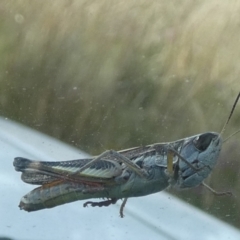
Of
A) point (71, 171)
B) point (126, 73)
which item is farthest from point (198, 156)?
point (126, 73)

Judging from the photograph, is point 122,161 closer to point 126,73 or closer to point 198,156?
point 198,156

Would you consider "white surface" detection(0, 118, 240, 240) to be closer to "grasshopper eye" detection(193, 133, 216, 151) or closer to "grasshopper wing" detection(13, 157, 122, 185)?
"grasshopper wing" detection(13, 157, 122, 185)

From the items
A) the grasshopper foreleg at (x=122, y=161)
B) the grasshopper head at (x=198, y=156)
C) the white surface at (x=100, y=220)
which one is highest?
the grasshopper head at (x=198, y=156)

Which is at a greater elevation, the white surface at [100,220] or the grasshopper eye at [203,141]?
the grasshopper eye at [203,141]

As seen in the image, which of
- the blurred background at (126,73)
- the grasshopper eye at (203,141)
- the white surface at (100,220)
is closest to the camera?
the grasshopper eye at (203,141)

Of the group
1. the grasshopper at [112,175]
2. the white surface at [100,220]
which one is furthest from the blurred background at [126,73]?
the grasshopper at [112,175]

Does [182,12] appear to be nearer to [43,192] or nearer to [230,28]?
[230,28]

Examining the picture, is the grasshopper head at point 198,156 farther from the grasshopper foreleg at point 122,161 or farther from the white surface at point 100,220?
the white surface at point 100,220

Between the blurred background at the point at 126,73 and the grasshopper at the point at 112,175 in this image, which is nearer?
the grasshopper at the point at 112,175
